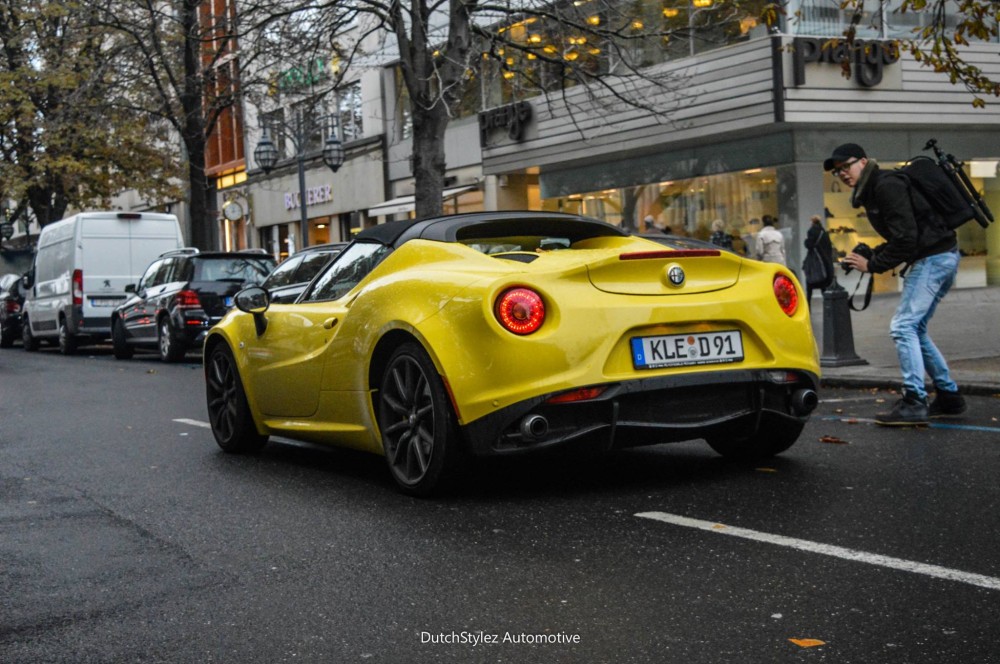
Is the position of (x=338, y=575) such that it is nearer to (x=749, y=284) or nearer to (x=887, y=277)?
(x=749, y=284)

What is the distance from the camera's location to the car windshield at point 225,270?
19438mm

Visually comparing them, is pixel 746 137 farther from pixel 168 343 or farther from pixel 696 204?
pixel 168 343

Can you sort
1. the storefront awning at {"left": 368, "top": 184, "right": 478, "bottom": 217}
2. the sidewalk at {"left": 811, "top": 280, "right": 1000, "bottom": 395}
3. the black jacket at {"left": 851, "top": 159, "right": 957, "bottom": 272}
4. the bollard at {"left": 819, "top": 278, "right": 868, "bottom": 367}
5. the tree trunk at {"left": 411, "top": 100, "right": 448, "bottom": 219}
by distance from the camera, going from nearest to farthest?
the black jacket at {"left": 851, "top": 159, "right": 957, "bottom": 272}, the sidewalk at {"left": 811, "top": 280, "right": 1000, "bottom": 395}, the bollard at {"left": 819, "top": 278, "right": 868, "bottom": 367}, the tree trunk at {"left": 411, "top": 100, "right": 448, "bottom": 219}, the storefront awning at {"left": 368, "top": 184, "right": 478, "bottom": 217}

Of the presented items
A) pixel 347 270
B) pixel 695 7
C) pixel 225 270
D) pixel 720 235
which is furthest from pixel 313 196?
pixel 347 270

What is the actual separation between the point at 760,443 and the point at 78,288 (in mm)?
18696

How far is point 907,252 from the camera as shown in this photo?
805cm

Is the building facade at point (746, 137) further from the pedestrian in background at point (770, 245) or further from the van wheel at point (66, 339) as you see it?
the van wheel at point (66, 339)

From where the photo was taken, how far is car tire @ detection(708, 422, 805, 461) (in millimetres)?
6797

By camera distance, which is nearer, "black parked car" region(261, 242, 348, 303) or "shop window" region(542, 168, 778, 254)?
"black parked car" region(261, 242, 348, 303)

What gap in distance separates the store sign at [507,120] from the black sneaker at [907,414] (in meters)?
21.8

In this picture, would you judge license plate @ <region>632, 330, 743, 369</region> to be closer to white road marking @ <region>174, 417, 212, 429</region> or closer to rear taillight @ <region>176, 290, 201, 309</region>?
white road marking @ <region>174, 417, 212, 429</region>

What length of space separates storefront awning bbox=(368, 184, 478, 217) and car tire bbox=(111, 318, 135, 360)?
1185 cm

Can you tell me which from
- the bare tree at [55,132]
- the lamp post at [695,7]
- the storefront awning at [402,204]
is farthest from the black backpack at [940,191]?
the bare tree at [55,132]

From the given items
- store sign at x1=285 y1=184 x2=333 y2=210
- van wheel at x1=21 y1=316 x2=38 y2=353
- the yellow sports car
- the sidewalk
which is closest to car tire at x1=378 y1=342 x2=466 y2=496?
the yellow sports car
